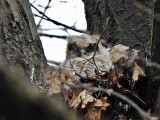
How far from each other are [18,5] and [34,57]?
1.34 ft

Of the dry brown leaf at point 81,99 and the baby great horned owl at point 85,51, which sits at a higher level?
the baby great horned owl at point 85,51

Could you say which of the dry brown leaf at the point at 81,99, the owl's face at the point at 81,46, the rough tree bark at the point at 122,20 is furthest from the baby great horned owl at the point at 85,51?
the dry brown leaf at the point at 81,99

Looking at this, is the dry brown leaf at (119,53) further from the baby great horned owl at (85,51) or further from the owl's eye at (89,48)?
the owl's eye at (89,48)

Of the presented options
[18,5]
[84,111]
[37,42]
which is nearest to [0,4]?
[18,5]

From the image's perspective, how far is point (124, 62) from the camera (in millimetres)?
2672

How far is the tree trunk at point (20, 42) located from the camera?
2.39 metres

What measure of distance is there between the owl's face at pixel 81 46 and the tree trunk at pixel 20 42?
4.70 ft

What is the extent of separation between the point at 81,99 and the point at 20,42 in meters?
0.60

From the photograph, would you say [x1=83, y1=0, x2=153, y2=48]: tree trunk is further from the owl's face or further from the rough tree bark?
the owl's face

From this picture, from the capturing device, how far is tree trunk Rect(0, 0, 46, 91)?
239 centimetres

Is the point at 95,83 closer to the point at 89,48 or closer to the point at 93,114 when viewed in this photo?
the point at 93,114

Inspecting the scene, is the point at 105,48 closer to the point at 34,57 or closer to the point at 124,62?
the point at 124,62

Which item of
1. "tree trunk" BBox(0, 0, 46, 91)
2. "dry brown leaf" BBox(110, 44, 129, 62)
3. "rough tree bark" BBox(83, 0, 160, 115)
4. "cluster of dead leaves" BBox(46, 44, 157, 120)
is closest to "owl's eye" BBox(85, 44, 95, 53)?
"rough tree bark" BBox(83, 0, 160, 115)

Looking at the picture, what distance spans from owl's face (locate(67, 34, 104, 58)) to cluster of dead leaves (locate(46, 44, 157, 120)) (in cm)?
126
